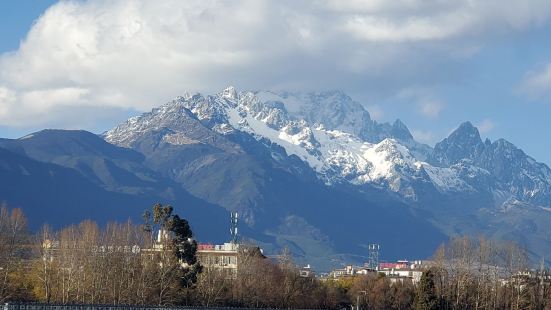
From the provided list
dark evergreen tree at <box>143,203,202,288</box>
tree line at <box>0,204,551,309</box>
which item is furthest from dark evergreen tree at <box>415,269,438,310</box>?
dark evergreen tree at <box>143,203,202,288</box>

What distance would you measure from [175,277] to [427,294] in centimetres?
4406

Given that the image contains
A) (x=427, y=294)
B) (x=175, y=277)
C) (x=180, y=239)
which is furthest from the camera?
(x=427, y=294)

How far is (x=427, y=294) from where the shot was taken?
156 m

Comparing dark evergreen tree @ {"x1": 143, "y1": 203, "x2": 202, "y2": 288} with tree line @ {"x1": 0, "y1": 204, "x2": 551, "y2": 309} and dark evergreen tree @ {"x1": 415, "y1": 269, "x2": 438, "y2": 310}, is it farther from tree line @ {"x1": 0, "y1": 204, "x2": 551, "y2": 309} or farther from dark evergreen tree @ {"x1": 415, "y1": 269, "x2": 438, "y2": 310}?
dark evergreen tree @ {"x1": 415, "y1": 269, "x2": 438, "y2": 310}

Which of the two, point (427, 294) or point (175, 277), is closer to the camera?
point (175, 277)

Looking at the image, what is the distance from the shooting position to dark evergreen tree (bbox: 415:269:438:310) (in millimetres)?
155163

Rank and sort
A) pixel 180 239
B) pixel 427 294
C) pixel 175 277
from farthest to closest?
pixel 427 294 < pixel 180 239 < pixel 175 277

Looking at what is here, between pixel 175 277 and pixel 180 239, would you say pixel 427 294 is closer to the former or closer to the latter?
pixel 180 239

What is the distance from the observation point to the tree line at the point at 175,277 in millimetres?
125750

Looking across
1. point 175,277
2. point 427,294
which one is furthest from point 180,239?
point 427,294

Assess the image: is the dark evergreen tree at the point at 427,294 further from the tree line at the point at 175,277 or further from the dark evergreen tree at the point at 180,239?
the dark evergreen tree at the point at 180,239

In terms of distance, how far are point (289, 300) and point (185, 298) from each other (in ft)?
116

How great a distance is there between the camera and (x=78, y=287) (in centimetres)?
12338

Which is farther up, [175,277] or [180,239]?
[180,239]
